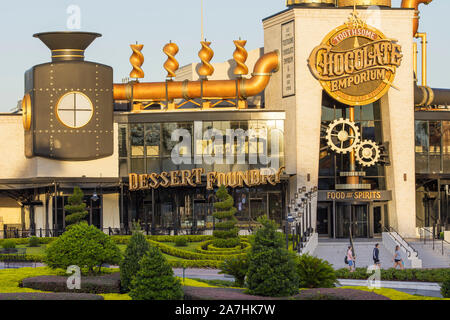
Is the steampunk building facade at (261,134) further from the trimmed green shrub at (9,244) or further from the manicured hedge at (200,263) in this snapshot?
the manicured hedge at (200,263)

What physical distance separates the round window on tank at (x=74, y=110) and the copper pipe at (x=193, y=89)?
3.49 m

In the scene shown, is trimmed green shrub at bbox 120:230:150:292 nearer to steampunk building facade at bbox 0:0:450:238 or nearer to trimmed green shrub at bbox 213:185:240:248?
trimmed green shrub at bbox 213:185:240:248

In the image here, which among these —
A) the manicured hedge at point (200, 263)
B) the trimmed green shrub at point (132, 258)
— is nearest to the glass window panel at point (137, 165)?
the manicured hedge at point (200, 263)

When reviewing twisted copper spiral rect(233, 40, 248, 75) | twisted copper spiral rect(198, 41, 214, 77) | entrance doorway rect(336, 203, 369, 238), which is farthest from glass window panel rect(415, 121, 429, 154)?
twisted copper spiral rect(198, 41, 214, 77)

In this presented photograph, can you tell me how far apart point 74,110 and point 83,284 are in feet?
122

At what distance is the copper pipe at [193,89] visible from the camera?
75.2 m

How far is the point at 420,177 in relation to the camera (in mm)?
75625

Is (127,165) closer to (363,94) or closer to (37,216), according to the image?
(37,216)

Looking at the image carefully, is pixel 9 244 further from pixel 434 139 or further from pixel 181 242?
pixel 434 139

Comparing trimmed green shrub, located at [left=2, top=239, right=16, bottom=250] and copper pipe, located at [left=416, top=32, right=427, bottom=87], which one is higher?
copper pipe, located at [left=416, top=32, right=427, bottom=87]

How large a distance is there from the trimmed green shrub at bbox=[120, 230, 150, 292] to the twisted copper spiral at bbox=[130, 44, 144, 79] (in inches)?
1664

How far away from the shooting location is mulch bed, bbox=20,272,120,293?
3706 centimetres

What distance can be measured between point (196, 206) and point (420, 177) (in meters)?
18.9
